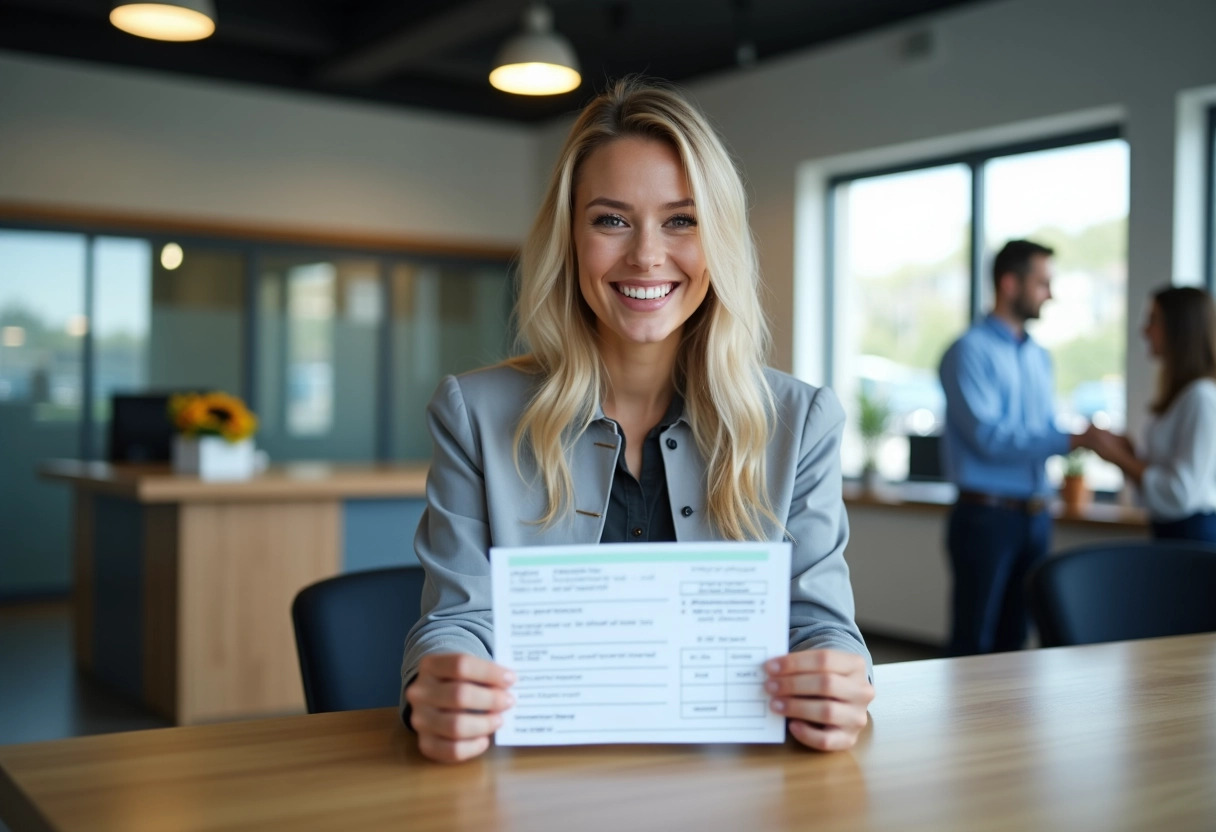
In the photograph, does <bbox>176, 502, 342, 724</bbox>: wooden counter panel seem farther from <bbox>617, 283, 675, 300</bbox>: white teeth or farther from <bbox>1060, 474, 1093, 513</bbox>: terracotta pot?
<bbox>1060, 474, 1093, 513</bbox>: terracotta pot

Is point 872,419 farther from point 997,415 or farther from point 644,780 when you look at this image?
point 644,780

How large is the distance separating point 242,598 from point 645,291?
10.3ft

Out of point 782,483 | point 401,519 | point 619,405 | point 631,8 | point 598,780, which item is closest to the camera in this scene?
point 598,780

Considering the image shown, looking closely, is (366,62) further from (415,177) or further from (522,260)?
(522,260)

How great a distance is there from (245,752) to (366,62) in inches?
237

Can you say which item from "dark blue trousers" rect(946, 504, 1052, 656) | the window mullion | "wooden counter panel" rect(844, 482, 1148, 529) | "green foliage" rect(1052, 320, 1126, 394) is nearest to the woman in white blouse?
"dark blue trousers" rect(946, 504, 1052, 656)

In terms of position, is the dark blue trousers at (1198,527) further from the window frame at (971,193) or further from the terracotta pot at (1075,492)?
the window frame at (971,193)

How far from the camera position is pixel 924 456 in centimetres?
573

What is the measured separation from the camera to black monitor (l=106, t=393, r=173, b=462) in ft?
18.0

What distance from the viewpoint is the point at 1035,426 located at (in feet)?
13.5

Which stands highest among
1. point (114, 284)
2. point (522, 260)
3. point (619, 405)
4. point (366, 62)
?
point (366, 62)

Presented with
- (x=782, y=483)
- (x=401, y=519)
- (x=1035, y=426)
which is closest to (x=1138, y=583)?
(x=782, y=483)

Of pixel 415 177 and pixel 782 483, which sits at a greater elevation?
pixel 415 177

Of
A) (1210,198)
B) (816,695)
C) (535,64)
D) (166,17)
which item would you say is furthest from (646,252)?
(1210,198)
